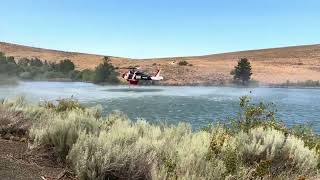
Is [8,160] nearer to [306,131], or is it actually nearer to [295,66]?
[306,131]

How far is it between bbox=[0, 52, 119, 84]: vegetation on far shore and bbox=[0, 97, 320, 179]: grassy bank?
66263mm

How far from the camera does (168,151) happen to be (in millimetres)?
8164

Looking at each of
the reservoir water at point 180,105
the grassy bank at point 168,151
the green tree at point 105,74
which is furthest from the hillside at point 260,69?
the grassy bank at point 168,151

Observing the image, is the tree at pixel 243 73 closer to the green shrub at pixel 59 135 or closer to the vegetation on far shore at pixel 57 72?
the vegetation on far shore at pixel 57 72

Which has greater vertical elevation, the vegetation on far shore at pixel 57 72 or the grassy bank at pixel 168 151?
the grassy bank at pixel 168 151

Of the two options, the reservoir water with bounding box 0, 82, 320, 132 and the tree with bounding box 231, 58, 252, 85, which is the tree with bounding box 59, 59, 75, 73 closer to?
the tree with bounding box 231, 58, 252, 85

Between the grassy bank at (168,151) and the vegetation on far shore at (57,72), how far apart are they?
217 feet

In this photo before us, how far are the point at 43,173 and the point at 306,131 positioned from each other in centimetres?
664

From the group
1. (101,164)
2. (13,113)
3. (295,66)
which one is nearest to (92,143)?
(101,164)

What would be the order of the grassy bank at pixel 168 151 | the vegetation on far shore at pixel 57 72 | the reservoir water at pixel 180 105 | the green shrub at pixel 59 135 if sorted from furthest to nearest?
1. the vegetation on far shore at pixel 57 72
2. the reservoir water at pixel 180 105
3. the green shrub at pixel 59 135
4. the grassy bank at pixel 168 151

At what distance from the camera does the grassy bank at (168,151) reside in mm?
7160

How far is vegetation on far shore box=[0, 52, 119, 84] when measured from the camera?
80.5m

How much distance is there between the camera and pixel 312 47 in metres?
154

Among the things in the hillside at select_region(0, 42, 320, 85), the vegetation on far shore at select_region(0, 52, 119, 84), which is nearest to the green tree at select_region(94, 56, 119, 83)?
the vegetation on far shore at select_region(0, 52, 119, 84)
